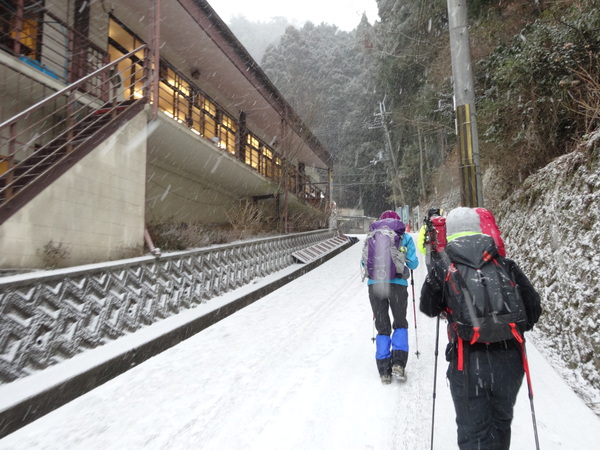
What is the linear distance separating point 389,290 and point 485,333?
72.6 inches

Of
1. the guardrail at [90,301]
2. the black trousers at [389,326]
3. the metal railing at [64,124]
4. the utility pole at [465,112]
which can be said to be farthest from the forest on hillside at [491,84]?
the metal railing at [64,124]

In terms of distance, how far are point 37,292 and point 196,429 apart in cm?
A: 221

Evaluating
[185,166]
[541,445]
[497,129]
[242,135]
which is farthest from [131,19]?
[541,445]

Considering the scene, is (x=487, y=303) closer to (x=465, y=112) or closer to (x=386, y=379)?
(x=386, y=379)

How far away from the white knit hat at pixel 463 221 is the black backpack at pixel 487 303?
22 centimetres

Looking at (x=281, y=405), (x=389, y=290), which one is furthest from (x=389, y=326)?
(x=281, y=405)

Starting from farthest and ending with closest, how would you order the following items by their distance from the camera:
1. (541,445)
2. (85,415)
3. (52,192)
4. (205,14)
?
(205,14) → (52,192) → (85,415) → (541,445)

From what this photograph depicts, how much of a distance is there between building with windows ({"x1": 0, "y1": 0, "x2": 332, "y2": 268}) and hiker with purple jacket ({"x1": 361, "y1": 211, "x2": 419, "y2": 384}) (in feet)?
14.4

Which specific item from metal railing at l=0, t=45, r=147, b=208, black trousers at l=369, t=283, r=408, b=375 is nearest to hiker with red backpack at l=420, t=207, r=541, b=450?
black trousers at l=369, t=283, r=408, b=375

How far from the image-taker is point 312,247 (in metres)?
13.7

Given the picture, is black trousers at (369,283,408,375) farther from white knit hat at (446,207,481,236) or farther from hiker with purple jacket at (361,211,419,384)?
white knit hat at (446,207,481,236)

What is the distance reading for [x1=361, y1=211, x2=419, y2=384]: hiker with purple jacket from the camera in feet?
11.8

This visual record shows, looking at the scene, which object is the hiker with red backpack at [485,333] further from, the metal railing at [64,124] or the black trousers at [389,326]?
the metal railing at [64,124]

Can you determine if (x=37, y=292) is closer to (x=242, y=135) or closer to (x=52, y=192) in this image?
(x=52, y=192)
